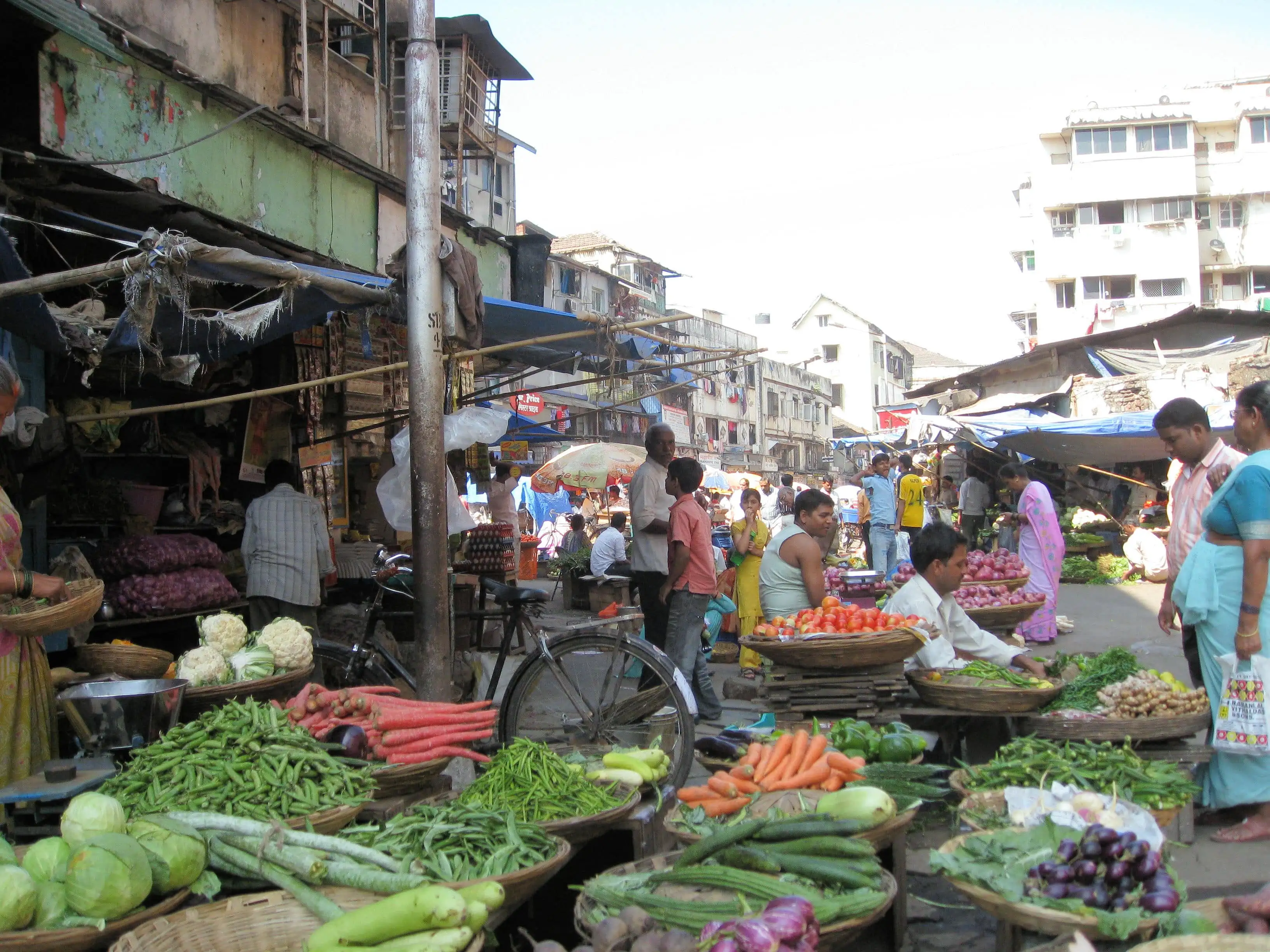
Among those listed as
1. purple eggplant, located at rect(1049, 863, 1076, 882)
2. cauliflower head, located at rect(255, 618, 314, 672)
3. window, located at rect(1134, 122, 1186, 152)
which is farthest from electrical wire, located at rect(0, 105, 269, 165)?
window, located at rect(1134, 122, 1186, 152)

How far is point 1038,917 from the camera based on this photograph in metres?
2.91

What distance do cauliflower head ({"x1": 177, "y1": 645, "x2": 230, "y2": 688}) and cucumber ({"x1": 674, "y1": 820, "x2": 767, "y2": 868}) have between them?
7.95 ft

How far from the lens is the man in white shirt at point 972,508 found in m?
19.9

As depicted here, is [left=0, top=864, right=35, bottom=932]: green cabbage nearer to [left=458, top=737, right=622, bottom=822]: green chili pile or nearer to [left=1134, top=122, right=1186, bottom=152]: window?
[left=458, top=737, right=622, bottom=822]: green chili pile

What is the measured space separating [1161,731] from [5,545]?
5325 mm

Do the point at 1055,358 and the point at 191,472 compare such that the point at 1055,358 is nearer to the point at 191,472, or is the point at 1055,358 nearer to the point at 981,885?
the point at 191,472

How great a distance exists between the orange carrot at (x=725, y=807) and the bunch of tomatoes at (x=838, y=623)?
1.53 metres

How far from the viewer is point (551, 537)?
22891 millimetres

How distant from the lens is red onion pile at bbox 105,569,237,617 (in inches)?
257

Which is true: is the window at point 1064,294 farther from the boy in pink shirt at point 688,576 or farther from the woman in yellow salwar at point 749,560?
the boy in pink shirt at point 688,576

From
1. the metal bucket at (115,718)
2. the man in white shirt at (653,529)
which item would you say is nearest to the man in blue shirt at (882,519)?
the man in white shirt at (653,529)

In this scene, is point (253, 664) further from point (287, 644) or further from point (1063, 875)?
point (1063, 875)

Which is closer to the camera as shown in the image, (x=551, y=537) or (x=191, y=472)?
(x=191, y=472)

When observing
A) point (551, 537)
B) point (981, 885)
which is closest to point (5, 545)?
point (981, 885)
